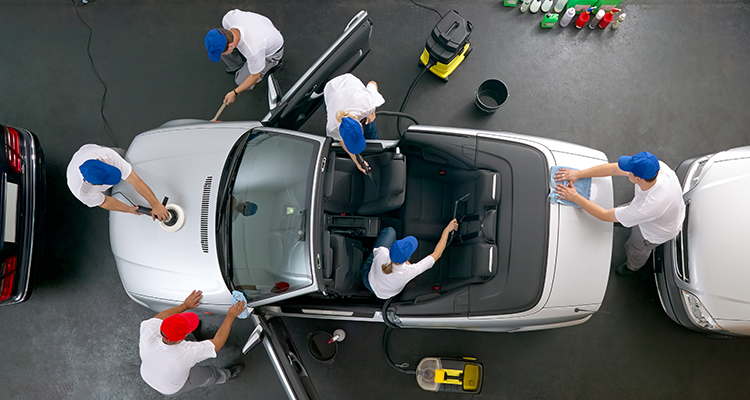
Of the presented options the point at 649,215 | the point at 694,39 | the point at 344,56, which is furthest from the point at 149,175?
the point at 694,39

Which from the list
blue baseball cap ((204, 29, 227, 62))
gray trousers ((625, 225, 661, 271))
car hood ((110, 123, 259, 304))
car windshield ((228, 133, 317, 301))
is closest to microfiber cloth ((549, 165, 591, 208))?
gray trousers ((625, 225, 661, 271))

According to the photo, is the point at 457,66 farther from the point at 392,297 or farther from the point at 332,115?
the point at 392,297

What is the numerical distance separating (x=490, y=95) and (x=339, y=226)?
219 cm

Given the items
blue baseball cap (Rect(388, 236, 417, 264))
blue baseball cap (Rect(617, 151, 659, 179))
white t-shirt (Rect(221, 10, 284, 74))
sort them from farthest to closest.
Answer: white t-shirt (Rect(221, 10, 284, 74)) → blue baseball cap (Rect(388, 236, 417, 264)) → blue baseball cap (Rect(617, 151, 659, 179))

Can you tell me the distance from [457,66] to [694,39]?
264 cm

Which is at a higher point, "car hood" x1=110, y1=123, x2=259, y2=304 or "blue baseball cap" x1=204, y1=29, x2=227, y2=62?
"blue baseball cap" x1=204, y1=29, x2=227, y2=62

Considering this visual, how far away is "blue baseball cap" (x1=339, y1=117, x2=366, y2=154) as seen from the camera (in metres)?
2.58

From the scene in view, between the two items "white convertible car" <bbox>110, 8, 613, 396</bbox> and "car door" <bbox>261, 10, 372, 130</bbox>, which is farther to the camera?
"car door" <bbox>261, 10, 372, 130</bbox>

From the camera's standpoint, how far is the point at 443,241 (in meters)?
2.85

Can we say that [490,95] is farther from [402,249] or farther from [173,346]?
[173,346]

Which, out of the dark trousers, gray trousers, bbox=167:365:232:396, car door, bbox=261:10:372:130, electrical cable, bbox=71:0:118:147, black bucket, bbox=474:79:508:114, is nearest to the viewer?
car door, bbox=261:10:372:130

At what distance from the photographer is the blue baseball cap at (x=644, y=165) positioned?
2424mm

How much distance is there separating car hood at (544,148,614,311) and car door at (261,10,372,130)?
169cm

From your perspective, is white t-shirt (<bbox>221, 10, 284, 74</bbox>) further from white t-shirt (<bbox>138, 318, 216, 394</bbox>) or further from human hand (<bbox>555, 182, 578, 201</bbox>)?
human hand (<bbox>555, 182, 578, 201</bbox>)
